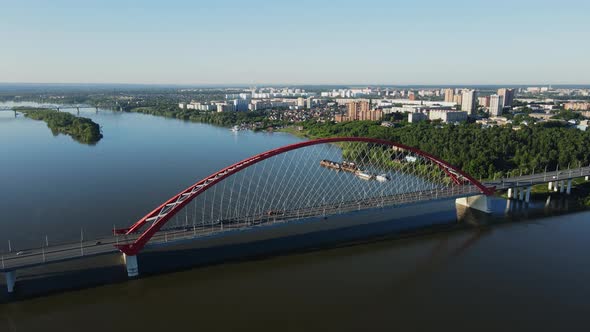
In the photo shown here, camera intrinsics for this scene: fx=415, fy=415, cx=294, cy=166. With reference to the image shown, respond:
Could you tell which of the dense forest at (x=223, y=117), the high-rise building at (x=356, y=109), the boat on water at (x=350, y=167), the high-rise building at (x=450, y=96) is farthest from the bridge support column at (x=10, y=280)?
the high-rise building at (x=450, y=96)

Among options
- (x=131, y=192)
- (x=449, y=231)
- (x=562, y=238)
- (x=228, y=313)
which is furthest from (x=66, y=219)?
(x=562, y=238)

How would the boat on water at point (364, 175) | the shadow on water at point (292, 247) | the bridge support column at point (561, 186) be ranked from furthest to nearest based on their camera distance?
1. the boat on water at point (364, 175)
2. the bridge support column at point (561, 186)
3. the shadow on water at point (292, 247)

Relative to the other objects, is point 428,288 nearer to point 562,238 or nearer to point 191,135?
point 562,238

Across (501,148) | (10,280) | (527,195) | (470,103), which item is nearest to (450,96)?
(470,103)

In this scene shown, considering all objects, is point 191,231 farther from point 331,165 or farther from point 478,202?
point 331,165

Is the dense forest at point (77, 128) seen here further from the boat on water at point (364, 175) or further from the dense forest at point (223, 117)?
the boat on water at point (364, 175)

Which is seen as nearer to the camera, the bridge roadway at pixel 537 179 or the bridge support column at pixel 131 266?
the bridge support column at pixel 131 266

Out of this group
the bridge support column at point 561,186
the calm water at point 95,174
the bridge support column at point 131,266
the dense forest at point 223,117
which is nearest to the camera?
the bridge support column at point 131,266
